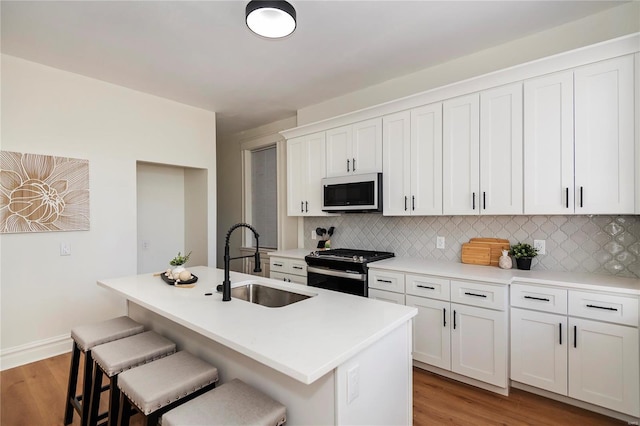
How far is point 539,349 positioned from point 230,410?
2.12 metres

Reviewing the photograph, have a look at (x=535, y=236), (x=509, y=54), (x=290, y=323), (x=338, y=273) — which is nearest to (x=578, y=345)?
(x=535, y=236)

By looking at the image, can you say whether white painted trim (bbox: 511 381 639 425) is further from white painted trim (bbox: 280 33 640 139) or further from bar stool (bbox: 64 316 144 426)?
bar stool (bbox: 64 316 144 426)

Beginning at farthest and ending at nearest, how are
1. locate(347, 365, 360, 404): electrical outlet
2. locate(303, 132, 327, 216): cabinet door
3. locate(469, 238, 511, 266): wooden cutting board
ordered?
locate(303, 132, 327, 216): cabinet door
locate(469, 238, 511, 266): wooden cutting board
locate(347, 365, 360, 404): electrical outlet

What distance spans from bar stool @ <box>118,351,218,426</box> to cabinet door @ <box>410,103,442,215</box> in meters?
2.23

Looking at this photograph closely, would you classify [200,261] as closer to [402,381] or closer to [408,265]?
[408,265]

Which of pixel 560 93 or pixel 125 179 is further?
pixel 125 179

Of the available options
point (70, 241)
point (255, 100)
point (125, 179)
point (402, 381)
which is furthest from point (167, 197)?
point (402, 381)

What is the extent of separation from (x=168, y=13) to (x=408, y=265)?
2.77 metres

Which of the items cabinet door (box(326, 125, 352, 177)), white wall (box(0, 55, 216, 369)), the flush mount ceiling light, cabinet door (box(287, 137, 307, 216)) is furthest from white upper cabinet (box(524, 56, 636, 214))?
white wall (box(0, 55, 216, 369))

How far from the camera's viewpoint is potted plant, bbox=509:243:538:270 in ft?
8.27

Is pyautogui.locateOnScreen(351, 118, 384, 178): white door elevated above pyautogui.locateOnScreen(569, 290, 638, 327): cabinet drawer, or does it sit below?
above

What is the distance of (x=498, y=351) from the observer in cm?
226

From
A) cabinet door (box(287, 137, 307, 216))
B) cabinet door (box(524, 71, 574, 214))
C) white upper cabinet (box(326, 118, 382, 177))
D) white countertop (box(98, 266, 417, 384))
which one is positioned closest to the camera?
white countertop (box(98, 266, 417, 384))

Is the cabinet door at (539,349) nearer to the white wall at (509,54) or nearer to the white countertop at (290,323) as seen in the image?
the white countertop at (290,323)
